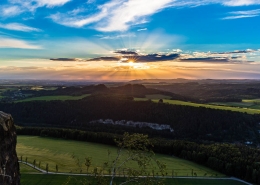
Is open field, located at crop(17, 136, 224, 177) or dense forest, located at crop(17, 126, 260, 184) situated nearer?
dense forest, located at crop(17, 126, 260, 184)

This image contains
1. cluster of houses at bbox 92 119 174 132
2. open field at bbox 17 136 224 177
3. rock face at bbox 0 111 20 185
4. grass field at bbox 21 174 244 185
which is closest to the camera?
rock face at bbox 0 111 20 185

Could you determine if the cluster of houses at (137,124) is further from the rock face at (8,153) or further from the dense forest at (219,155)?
the rock face at (8,153)

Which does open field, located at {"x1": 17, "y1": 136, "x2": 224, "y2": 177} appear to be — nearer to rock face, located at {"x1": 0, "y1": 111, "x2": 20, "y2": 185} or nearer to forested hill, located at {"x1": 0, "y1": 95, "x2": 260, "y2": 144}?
forested hill, located at {"x1": 0, "y1": 95, "x2": 260, "y2": 144}

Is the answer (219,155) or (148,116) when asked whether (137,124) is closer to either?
(148,116)

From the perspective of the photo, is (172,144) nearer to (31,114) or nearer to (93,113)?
(93,113)

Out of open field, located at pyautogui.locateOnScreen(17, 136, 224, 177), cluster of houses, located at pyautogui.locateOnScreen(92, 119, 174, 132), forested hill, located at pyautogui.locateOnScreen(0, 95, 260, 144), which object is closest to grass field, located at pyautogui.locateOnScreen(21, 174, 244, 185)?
open field, located at pyautogui.locateOnScreen(17, 136, 224, 177)

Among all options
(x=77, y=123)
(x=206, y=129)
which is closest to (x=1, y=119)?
(x=206, y=129)

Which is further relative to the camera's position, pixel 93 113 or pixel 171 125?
pixel 93 113
